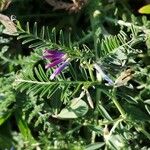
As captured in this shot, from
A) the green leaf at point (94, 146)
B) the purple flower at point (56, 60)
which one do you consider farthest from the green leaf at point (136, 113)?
the purple flower at point (56, 60)

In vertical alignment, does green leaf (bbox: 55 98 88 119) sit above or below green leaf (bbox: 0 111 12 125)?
above

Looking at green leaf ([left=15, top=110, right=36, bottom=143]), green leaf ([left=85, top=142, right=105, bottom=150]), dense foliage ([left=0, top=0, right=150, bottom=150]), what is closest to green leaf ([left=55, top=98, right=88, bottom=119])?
dense foliage ([left=0, top=0, right=150, bottom=150])

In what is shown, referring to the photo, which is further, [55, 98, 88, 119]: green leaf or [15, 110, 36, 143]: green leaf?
[15, 110, 36, 143]: green leaf

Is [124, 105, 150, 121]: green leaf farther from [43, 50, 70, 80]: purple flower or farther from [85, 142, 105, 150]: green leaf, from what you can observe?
[43, 50, 70, 80]: purple flower

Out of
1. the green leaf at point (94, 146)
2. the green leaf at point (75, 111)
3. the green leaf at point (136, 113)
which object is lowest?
the green leaf at point (94, 146)

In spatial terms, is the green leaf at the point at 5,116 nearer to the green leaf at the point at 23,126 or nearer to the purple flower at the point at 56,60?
the green leaf at the point at 23,126

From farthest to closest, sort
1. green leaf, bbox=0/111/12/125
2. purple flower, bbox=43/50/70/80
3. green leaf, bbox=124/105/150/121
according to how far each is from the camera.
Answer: green leaf, bbox=0/111/12/125
green leaf, bbox=124/105/150/121
purple flower, bbox=43/50/70/80

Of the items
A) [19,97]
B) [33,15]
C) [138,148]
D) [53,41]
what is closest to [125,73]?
[53,41]

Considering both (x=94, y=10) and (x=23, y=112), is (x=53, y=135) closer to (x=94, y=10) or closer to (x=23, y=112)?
(x=23, y=112)

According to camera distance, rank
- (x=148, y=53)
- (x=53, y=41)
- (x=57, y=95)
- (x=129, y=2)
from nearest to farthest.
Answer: (x=53, y=41), (x=57, y=95), (x=148, y=53), (x=129, y=2)
